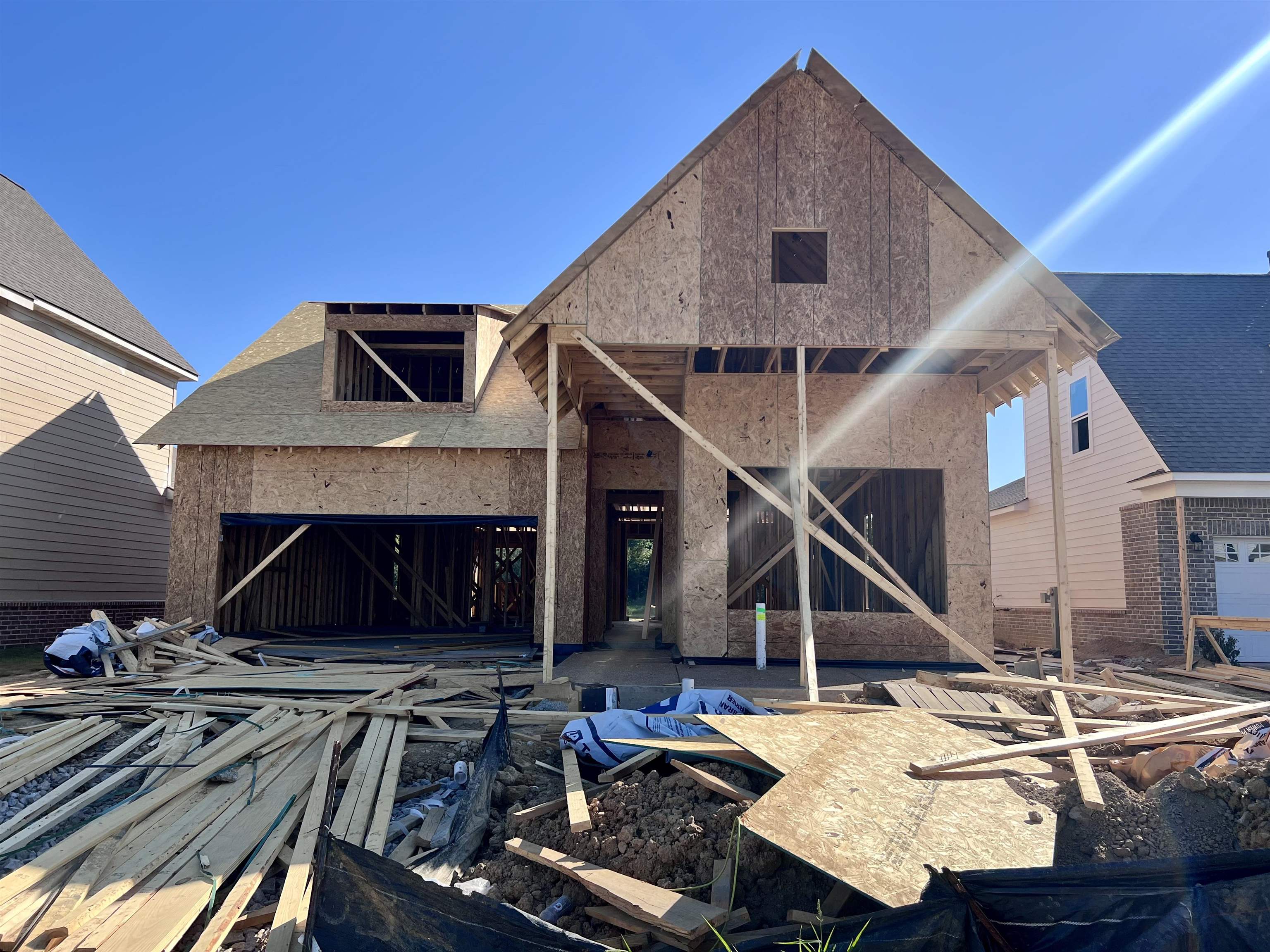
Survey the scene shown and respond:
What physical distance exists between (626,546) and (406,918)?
18.6 meters

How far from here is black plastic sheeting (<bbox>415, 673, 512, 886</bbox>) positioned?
4902 mm

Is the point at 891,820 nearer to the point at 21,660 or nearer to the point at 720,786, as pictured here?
the point at 720,786

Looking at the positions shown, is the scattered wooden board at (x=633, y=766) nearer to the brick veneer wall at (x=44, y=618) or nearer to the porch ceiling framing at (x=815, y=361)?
the porch ceiling framing at (x=815, y=361)

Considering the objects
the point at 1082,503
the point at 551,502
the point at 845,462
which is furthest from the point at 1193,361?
the point at 551,502

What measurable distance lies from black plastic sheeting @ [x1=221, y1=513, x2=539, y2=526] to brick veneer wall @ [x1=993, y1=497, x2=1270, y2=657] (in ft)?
36.0

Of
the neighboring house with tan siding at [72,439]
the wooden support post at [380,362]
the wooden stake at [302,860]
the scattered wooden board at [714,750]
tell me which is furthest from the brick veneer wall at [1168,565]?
the neighboring house with tan siding at [72,439]

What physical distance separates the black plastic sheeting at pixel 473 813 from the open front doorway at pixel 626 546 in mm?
8350

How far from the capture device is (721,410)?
446 inches

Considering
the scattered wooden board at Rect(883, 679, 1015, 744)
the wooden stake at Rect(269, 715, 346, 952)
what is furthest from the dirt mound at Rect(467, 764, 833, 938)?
the scattered wooden board at Rect(883, 679, 1015, 744)

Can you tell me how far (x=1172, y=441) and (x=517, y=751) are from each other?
535 inches

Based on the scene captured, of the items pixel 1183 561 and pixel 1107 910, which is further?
pixel 1183 561

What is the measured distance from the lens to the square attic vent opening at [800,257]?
1006 centimetres

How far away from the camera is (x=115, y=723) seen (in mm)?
8031

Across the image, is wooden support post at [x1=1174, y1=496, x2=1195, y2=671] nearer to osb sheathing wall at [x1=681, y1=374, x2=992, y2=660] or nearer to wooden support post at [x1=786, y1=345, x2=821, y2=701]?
osb sheathing wall at [x1=681, y1=374, x2=992, y2=660]
